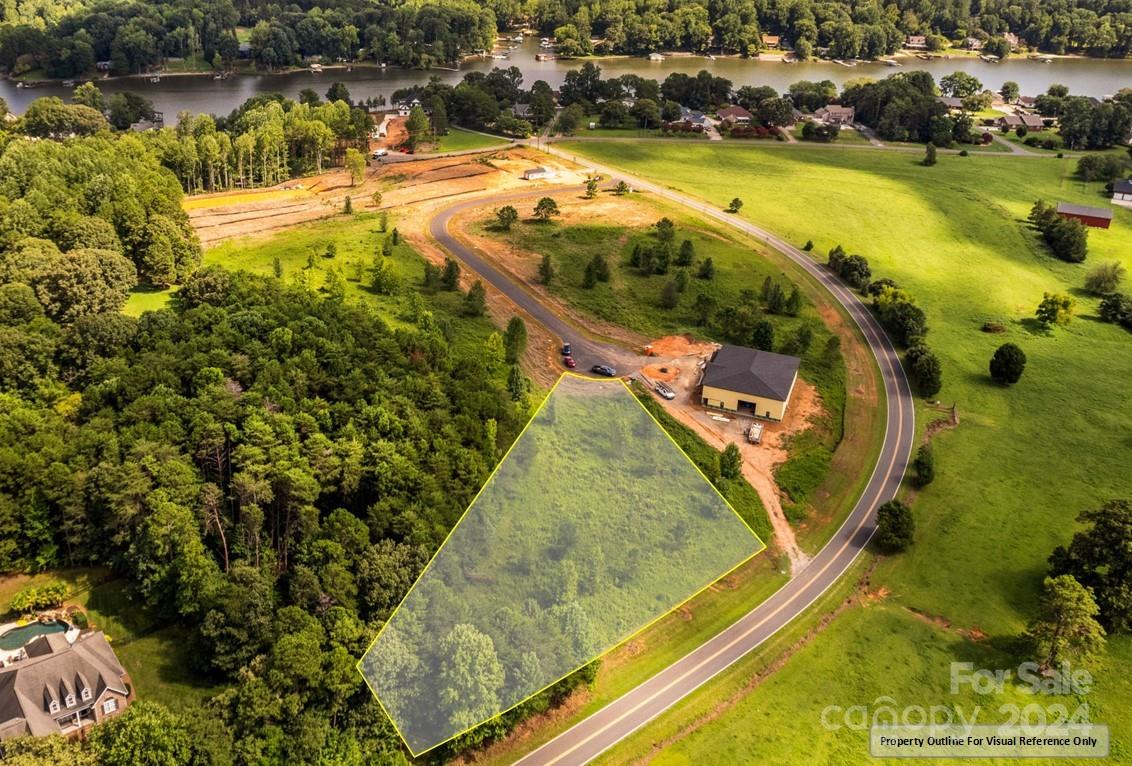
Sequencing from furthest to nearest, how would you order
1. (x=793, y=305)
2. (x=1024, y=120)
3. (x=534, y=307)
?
1. (x=1024, y=120)
2. (x=793, y=305)
3. (x=534, y=307)

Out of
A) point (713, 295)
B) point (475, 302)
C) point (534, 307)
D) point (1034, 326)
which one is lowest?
point (1034, 326)

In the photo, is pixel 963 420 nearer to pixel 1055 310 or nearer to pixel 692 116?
pixel 1055 310

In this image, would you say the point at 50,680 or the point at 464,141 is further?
the point at 464,141

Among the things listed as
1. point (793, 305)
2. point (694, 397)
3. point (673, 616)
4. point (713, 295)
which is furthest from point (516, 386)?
point (793, 305)

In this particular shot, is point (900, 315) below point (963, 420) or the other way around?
the other way around

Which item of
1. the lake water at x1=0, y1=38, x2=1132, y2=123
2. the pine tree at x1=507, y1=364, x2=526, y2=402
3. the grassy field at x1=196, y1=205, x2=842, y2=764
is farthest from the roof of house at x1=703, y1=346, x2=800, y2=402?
the lake water at x1=0, y1=38, x2=1132, y2=123

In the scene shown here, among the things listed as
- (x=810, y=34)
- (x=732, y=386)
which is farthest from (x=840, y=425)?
(x=810, y=34)

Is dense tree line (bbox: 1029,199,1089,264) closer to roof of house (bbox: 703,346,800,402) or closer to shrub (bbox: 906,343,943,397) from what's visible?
shrub (bbox: 906,343,943,397)
